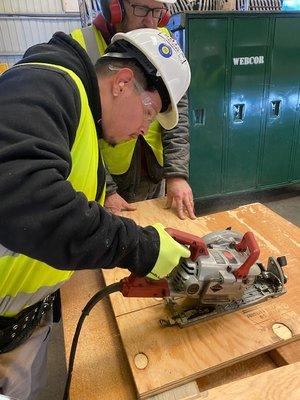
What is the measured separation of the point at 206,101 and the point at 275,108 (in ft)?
2.73

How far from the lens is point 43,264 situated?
2.64 ft

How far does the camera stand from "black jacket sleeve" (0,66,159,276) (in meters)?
0.53

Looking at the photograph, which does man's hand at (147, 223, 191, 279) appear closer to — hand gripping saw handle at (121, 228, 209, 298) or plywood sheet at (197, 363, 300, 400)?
hand gripping saw handle at (121, 228, 209, 298)

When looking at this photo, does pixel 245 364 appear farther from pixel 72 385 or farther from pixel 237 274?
pixel 72 385

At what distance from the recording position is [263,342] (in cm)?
83

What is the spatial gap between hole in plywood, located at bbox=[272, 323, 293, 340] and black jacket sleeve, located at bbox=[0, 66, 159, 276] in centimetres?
52

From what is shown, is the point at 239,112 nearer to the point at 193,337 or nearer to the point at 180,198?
the point at 180,198

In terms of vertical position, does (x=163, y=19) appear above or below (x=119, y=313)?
above

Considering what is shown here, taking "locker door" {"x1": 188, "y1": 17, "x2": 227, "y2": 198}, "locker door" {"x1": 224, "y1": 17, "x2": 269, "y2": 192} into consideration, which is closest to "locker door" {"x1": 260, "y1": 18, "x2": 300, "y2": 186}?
"locker door" {"x1": 224, "y1": 17, "x2": 269, "y2": 192}

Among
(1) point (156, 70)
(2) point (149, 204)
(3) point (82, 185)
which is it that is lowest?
(2) point (149, 204)

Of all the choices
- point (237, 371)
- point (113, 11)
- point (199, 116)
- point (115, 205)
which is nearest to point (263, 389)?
point (237, 371)

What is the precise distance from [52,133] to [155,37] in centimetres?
51

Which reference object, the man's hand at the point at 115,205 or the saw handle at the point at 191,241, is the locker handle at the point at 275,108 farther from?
the saw handle at the point at 191,241

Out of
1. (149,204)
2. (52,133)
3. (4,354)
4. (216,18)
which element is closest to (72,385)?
(4,354)
